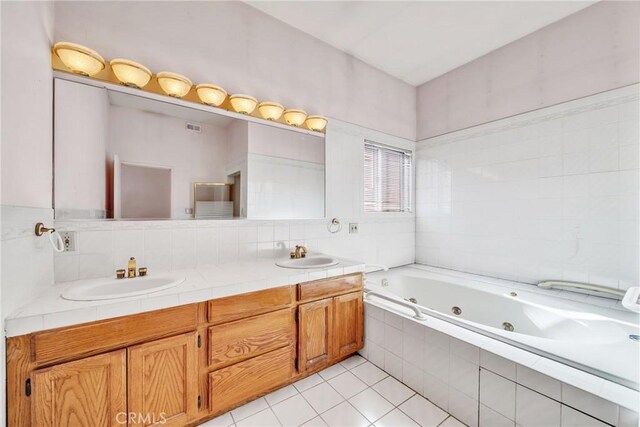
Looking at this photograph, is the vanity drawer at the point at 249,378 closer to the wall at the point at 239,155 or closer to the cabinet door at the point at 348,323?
the cabinet door at the point at 348,323

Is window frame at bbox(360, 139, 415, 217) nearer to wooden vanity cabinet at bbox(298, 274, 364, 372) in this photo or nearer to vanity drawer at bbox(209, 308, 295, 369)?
wooden vanity cabinet at bbox(298, 274, 364, 372)

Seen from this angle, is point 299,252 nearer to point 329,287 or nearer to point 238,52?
point 329,287

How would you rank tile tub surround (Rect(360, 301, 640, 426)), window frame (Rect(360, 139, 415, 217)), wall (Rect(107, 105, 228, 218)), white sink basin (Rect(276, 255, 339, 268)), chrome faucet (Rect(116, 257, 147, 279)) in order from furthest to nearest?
window frame (Rect(360, 139, 415, 217)), white sink basin (Rect(276, 255, 339, 268)), wall (Rect(107, 105, 228, 218)), chrome faucet (Rect(116, 257, 147, 279)), tile tub surround (Rect(360, 301, 640, 426))

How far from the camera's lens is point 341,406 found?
5.08 ft

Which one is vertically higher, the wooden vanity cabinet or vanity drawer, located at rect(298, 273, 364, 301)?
vanity drawer, located at rect(298, 273, 364, 301)

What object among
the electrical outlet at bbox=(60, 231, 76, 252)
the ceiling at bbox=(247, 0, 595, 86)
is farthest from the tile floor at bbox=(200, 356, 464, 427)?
the ceiling at bbox=(247, 0, 595, 86)

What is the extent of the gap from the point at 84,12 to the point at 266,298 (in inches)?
76.8

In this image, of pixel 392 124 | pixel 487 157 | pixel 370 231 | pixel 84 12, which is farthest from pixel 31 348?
pixel 487 157

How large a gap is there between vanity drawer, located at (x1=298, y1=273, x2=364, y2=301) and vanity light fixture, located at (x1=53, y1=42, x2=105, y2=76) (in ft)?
5.68

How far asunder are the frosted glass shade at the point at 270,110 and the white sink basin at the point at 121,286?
1.37 meters

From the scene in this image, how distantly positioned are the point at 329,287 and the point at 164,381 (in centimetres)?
104

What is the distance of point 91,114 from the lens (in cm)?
149

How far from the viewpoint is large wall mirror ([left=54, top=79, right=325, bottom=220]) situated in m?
1.44

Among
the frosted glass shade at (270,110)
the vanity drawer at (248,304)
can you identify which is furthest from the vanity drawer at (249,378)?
the frosted glass shade at (270,110)
